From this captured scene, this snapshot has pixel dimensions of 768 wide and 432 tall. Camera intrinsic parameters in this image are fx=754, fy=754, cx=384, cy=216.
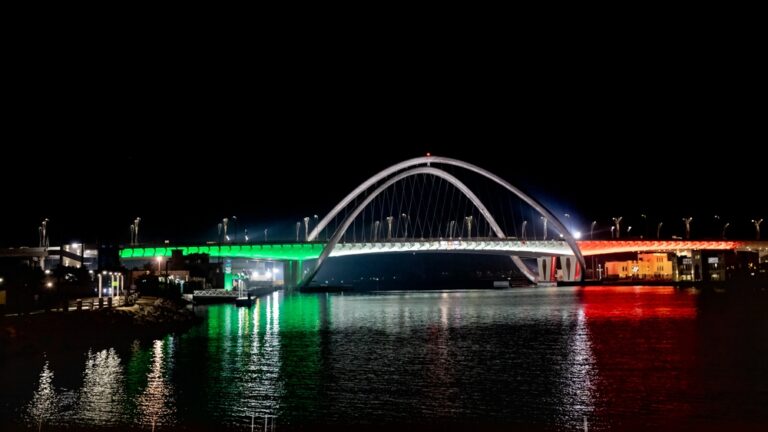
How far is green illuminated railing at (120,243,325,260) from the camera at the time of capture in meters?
115

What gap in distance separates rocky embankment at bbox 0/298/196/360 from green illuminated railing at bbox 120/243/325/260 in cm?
6617

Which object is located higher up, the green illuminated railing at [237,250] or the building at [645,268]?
the green illuminated railing at [237,250]

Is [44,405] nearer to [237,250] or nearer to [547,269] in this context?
[237,250]

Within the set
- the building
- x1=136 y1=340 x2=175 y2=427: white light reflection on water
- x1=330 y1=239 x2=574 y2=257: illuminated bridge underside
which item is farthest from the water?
the building

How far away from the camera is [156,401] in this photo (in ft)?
71.7

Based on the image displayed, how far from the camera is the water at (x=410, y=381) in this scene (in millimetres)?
19141

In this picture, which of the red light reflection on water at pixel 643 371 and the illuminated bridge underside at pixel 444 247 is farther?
the illuminated bridge underside at pixel 444 247

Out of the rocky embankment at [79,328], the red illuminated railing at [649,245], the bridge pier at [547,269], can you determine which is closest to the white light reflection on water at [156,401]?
the rocky embankment at [79,328]

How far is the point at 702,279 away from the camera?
14400 cm

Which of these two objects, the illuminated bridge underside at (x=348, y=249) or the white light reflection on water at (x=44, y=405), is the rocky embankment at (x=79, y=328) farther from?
the illuminated bridge underside at (x=348, y=249)

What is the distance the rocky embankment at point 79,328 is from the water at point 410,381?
98 cm

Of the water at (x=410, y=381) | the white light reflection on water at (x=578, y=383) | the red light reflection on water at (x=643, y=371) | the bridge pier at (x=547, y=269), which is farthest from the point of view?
the bridge pier at (x=547, y=269)

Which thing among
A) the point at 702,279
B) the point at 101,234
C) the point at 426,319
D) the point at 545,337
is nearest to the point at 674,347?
the point at 545,337

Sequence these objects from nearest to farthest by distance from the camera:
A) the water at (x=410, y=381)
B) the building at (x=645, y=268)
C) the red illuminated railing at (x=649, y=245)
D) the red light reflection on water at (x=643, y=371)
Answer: the water at (x=410, y=381) < the red light reflection on water at (x=643, y=371) < the red illuminated railing at (x=649, y=245) < the building at (x=645, y=268)
